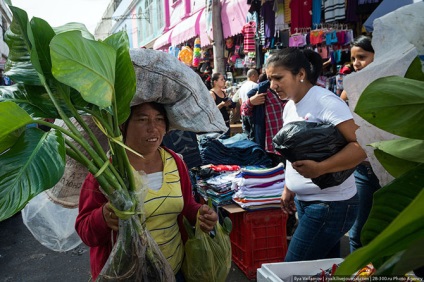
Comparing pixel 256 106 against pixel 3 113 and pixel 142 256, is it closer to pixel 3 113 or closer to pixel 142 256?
pixel 142 256

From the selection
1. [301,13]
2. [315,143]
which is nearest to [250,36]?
[301,13]

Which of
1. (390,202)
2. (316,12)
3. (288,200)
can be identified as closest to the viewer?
(390,202)

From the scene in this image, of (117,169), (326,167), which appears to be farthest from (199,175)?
(117,169)

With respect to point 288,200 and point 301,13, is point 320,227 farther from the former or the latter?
point 301,13

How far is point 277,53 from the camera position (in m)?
2.64

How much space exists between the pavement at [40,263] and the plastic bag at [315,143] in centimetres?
183

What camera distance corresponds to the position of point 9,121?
0.89 meters

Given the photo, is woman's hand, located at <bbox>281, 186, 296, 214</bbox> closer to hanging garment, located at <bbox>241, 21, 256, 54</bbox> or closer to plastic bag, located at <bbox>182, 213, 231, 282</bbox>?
plastic bag, located at <bbox>182, 213, 231, 282</bbox>

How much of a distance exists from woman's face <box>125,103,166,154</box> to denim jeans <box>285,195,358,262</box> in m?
1.01

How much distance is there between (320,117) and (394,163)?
159 centimetres

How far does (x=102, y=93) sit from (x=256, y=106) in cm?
388

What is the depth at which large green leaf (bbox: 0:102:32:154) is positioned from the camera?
885mm

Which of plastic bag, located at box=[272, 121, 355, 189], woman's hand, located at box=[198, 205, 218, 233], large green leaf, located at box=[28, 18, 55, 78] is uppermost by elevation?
large green leaf, located at box=[28, 18, 55, 78]

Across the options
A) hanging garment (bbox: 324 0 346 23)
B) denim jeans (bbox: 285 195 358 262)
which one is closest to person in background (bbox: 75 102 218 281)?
denim jeans (bbox: 285 195 358 262)
